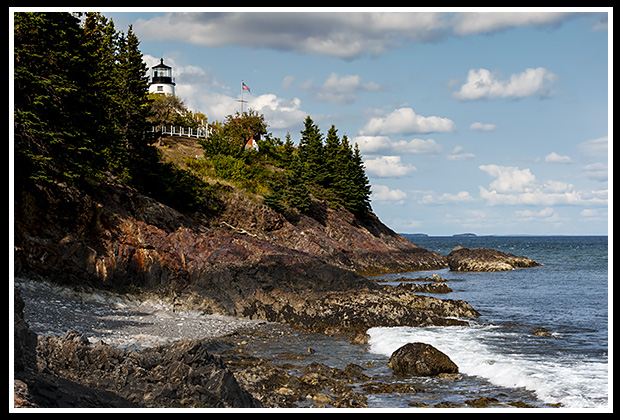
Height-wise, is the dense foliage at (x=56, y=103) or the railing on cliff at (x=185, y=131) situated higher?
the railing on cliff at (x=185, y=131)

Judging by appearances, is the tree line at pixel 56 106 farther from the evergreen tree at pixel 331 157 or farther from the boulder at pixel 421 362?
the evergreen tree at pixel 331 157

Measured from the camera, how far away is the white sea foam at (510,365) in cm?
1534

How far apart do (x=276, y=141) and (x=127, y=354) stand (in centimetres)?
7436

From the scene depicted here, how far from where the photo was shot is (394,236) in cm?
7906

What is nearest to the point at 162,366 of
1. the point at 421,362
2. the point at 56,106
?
the point at 421,362

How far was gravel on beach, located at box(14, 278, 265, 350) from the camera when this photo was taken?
65.4 ft

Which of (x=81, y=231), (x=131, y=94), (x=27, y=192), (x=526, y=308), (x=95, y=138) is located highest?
(x=131, y=94)

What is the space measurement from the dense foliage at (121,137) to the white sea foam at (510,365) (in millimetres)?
18197

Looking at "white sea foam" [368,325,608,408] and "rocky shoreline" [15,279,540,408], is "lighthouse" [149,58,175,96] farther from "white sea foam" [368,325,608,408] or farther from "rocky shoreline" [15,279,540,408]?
"white sea foam" [368,325,608,408]

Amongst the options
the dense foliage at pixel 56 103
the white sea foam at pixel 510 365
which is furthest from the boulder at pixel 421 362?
the dense foliage at pixel 56 103

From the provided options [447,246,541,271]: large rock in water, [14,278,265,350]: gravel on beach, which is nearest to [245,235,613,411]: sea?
[14,278,265,350]: gravel on beach

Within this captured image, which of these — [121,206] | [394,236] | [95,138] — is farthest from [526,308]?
[394,236]

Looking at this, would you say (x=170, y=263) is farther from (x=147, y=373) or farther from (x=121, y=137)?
(x=147, y=373)
